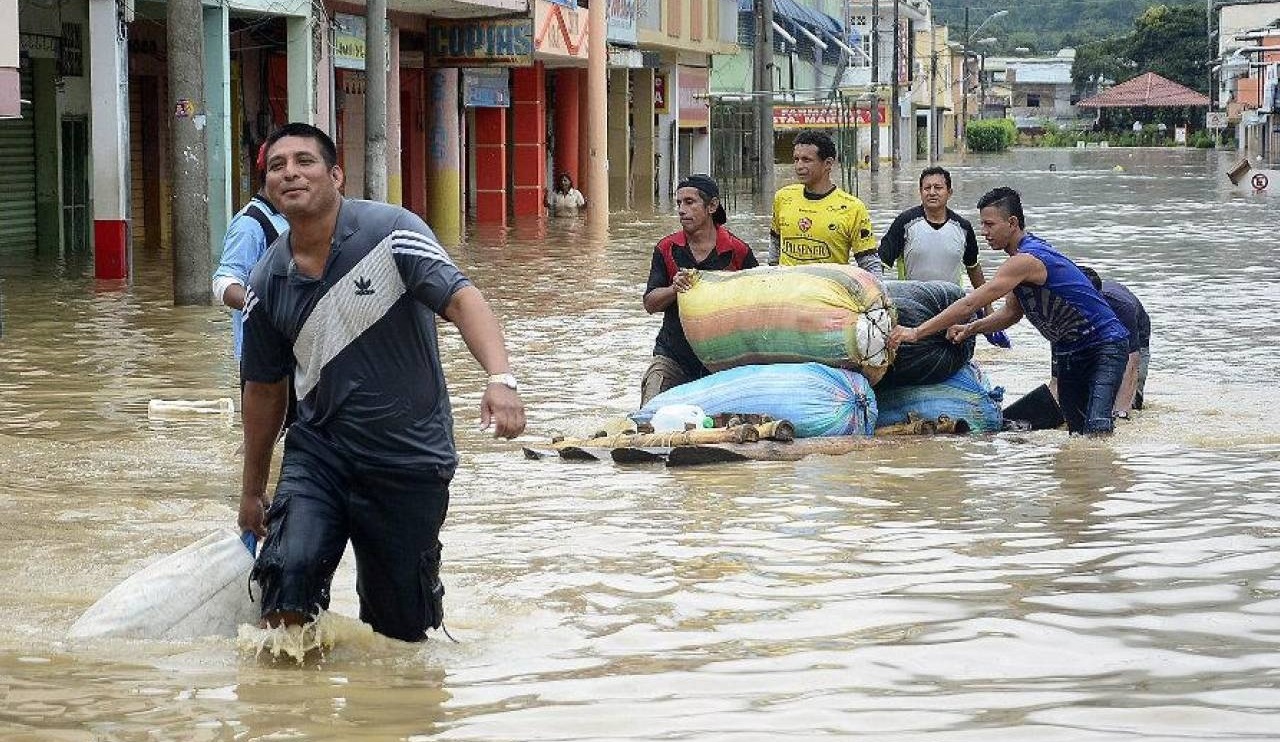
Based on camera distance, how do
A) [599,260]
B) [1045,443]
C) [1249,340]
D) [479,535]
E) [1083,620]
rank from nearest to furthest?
[1083,620]
[479,535]
[1045,443]
[1249,340]
[599,260]

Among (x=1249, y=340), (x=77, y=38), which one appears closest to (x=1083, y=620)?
(x=1249, y=340)

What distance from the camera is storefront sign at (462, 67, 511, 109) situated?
3431 centimetres

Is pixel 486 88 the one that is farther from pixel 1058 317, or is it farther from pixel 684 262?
pixel 1058 317

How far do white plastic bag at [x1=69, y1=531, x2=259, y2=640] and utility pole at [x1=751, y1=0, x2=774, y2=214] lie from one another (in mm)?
33757

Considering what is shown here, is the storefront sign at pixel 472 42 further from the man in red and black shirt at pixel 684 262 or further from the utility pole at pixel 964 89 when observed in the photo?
the utility pole at pixel 964 89

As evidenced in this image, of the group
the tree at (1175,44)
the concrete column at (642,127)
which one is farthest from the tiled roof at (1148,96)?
the concrete column at (642,127)

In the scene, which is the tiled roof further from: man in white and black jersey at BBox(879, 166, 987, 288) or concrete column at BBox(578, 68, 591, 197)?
man in white and black jersey at BBox(879, 166, 987, 288)

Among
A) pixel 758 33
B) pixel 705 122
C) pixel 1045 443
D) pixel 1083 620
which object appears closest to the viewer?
pixel 1083 620

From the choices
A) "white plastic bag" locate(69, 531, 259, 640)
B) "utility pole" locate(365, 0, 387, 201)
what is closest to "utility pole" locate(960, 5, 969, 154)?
"utility pole" locate(365, 0, 387, 201)

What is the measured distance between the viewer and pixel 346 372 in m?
5.42

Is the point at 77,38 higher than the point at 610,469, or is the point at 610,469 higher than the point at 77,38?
the point at 77,38

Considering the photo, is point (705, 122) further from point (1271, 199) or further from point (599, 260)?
point (599, 260)

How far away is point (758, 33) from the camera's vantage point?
41.5 m

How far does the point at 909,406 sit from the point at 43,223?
17084mm
